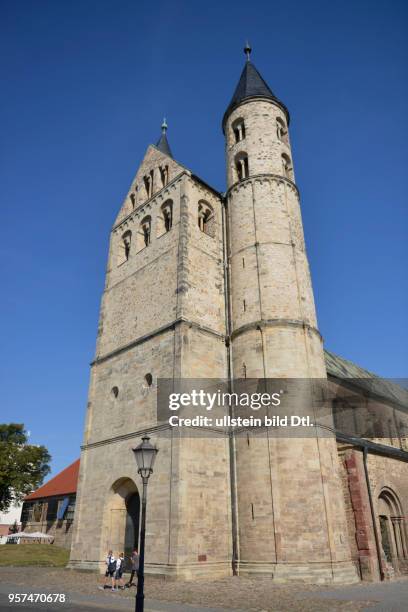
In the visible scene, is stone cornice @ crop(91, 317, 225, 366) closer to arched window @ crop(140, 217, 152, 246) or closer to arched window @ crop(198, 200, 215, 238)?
arched window @ crop(198, 200, 215, 238)

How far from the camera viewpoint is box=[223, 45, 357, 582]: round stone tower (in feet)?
50.6

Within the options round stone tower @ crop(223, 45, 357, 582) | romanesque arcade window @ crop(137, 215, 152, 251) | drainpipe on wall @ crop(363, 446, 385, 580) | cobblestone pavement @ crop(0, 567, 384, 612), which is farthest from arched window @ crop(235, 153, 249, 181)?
cobblestone pavement @ crop(0, 567, 384, 612)

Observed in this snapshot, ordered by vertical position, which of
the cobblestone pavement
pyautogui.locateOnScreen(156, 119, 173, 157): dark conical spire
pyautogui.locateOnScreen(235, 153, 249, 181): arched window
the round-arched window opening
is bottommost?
the cobblestone pavement

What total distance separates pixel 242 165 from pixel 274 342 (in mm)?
11266

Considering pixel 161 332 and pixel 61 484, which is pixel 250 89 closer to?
pixel 161 332

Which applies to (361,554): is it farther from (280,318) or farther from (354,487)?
(280,318)

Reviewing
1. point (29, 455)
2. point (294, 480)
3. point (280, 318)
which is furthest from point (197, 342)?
point (29, 455)

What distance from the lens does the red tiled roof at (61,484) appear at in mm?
35787

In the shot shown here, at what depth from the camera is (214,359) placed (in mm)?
19516

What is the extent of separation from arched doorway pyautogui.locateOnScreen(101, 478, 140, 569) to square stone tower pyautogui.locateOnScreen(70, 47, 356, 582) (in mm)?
52

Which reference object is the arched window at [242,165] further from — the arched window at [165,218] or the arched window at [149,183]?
the arched window at [149,183]

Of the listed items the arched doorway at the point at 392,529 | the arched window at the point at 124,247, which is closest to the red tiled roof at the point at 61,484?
the arched window at the point at 124,247

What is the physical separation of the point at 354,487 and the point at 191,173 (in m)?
16.8

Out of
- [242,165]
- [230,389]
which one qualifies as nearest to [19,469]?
[230,389]
